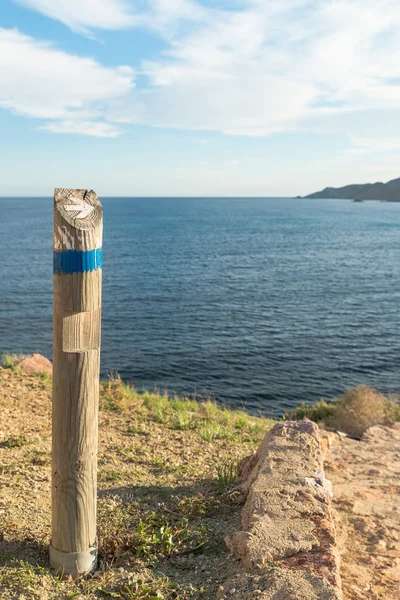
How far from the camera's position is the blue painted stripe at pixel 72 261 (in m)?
3.42

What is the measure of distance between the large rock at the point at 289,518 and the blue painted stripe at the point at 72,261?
93.3 inches

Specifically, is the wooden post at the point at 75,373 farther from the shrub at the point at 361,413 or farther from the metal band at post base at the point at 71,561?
the shrub at the point at 361,413

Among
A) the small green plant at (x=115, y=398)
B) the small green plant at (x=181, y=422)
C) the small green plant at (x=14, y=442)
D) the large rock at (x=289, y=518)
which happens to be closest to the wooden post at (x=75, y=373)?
the large rock at (x=289, y=518)

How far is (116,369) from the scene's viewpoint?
78.6 feet

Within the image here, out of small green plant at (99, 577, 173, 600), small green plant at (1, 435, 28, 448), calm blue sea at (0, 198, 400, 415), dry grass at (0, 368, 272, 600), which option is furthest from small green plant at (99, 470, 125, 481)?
calm blue sea at (0, 198, 400, 415)

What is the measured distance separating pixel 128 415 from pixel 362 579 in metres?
4.81

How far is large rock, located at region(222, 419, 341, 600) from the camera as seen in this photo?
3.66 meters

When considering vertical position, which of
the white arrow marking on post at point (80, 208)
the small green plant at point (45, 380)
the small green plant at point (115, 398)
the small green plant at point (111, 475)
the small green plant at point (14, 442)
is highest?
the white arrow marking on post at point (80, 208)

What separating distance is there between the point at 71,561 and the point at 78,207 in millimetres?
2506

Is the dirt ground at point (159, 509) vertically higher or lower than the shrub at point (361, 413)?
higher

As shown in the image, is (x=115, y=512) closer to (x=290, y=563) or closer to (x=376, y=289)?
(x=290, y=563)

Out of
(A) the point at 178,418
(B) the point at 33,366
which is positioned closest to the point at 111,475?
(A) the point at 178,418

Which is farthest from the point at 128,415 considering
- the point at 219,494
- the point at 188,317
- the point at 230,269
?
the point at 230,269

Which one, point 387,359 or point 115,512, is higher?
point 115,512
